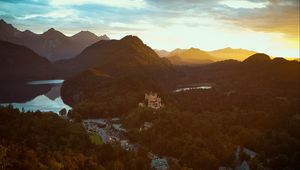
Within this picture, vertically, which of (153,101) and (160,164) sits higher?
(153,101)

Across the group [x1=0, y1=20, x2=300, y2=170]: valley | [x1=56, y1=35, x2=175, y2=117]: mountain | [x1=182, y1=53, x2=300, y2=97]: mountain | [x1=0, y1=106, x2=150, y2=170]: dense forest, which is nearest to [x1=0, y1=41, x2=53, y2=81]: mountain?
[x1=56, y1=35, x2=175, y2=117]: mountain

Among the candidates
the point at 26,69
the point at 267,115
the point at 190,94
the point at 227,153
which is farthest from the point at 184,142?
the point at 26,69

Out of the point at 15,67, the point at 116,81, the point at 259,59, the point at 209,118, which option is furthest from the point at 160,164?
the point at 15,67

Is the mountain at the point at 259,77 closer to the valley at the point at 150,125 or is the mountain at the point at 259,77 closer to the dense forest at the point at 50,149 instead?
the valley at the point at 150,125

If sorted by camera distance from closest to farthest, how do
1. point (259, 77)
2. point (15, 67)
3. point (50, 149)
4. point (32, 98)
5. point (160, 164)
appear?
point (50, 149) → point (160, 164) → point (32, 98) → point (259, 77) → point (15, 67)

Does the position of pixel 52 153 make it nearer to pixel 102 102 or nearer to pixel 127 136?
pixel 127 136

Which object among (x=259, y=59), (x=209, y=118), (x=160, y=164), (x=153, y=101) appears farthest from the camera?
(x=259, y=59)

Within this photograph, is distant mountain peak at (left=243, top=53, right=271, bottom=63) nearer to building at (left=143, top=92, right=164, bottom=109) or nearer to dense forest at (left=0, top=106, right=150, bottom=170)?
building at (left=143, top=92, right=164, bottom=109)

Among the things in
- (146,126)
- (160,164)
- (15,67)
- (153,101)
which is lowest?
(160,164)

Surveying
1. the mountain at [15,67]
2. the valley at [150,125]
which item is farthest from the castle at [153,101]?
the mountain at [15,67]

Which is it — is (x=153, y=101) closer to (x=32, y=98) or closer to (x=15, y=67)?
(x=32, y=98)

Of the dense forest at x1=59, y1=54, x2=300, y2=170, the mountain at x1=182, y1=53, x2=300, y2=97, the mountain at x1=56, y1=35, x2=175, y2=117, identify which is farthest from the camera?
the mountain at x1=182, y1=53, x2=300, y2=97
